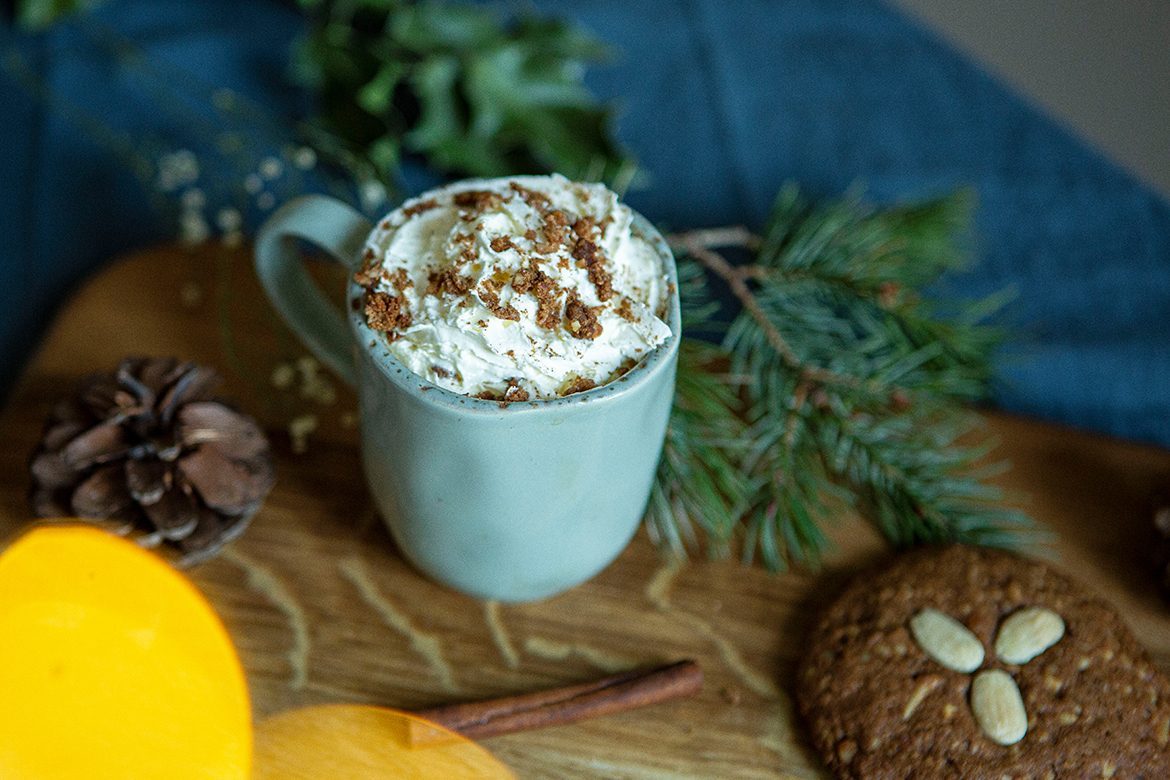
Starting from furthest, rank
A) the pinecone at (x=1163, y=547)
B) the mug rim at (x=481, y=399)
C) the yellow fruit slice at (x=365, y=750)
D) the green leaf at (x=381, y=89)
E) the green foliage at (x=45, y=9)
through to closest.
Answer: the green foliage at (x=45, y=9) → the green leaf at (x=381, y=89) → the pinecone at (x=1163, y=547) → the yellow fruit slice at (x=365, y=750) → the mug rim at (x=481, y=399)

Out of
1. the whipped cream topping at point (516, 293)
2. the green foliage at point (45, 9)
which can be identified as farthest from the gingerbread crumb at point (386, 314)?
the green foliage at point (45, 9)

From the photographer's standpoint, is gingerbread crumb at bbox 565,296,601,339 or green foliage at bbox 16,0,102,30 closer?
gingerbread crumb at bbox 565,296,601,339

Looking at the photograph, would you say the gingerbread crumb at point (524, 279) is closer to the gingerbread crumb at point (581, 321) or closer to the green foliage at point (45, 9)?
the gingerbread crumb at point (581, 321)

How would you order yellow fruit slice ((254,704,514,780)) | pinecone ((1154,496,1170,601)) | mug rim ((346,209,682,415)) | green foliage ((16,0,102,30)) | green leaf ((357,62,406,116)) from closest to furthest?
mug rim ((346,209,682,415)) < yellow fruit slice ((254,704,514,780)) < pinecone ((1154,496,1170,601)) < green leaf ((357,62,406,116)) < green foliage ((16,0,102,30))

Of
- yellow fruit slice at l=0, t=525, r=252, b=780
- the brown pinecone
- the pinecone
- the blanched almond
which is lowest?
the pinecone

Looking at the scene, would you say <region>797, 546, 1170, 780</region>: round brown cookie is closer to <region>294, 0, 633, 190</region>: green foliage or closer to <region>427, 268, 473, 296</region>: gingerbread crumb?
<region>427, 268, 473, 296</region>: gingerbread crumb

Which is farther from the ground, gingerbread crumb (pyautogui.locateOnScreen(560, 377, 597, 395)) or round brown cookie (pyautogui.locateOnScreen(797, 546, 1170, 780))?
gingerbread crumb (pyautogui.locateOnScreen(560, 377, 597, 395))

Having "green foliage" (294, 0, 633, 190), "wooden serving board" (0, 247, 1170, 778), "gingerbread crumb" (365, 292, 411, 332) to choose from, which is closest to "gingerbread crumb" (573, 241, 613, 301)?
"gingerbread crumb" (365, 292, 411, 332)
